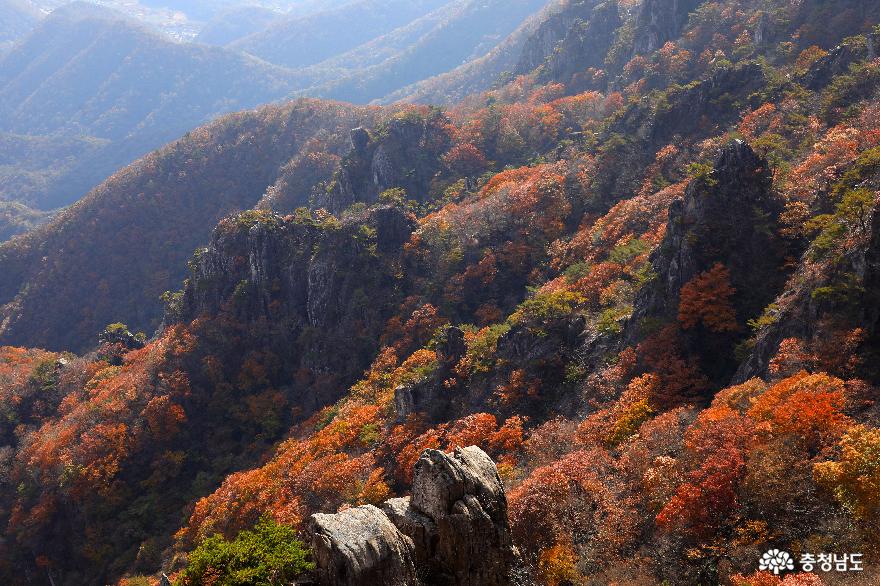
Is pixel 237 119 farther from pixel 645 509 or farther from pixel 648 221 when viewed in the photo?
pixel 645 509

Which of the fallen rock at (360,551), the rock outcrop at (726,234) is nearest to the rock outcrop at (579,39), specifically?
the rock outcrop at (726,234)

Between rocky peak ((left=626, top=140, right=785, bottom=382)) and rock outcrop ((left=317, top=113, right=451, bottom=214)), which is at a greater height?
rock outcrop ((left=317, top=113, right=451, bottom=214))

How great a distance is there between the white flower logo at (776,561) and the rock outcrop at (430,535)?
8.18 meters

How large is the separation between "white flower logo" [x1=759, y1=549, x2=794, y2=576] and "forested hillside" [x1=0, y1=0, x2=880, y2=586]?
17.2 inches

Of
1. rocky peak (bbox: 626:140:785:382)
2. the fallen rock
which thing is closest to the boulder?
the fallen rock

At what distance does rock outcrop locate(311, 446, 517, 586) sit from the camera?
17438mm

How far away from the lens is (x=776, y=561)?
1981 centimetres

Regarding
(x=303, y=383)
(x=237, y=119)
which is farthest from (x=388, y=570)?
(x=237, y=119)

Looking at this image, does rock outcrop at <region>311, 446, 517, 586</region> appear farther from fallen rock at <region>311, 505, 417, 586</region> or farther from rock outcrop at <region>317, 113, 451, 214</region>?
rock outcrop at <region>317, 113, 451, 214</region>

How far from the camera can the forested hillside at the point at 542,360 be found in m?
22.1

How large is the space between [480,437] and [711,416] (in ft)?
56.8

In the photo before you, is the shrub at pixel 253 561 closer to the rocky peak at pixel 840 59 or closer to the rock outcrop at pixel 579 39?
the rocky peak at pixel 840 59

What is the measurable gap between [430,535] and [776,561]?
1141 centimetres

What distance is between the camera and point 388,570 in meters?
17.6
